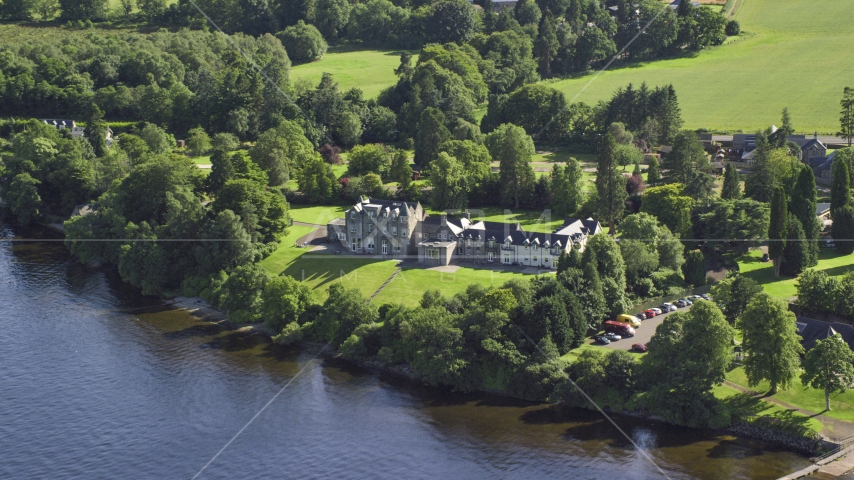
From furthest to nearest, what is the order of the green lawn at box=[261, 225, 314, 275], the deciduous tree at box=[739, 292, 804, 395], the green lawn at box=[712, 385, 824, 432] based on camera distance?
the green lawn at box=[261, 225, 314, 275], the deciduous tree at box=[739, 292, 804, 395], the green lawn at box=[712, 385, 824, 432]

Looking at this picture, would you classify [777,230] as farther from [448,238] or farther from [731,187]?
[448,238]

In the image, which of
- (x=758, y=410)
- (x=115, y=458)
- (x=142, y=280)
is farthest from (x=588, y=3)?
(x=115, y=458)

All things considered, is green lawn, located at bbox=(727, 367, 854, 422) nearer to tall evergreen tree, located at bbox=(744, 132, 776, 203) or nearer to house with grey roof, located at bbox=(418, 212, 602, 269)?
house with grey roof, located at bbox=(418, 212, 602, 269)

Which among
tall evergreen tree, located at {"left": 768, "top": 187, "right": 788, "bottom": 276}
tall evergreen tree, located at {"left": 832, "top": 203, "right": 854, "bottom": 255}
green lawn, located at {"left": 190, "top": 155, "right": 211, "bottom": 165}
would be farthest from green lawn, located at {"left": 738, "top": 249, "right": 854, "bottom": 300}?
green lawn, located at {"left": 190, "top": 155, "right": 211, "bottom": 165}

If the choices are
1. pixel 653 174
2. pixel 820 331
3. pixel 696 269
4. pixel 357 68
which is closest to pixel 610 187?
pixel 653 174

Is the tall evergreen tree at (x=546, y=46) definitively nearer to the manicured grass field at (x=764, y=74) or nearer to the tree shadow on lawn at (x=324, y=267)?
the manicured grass field at (x=764, y=74)
